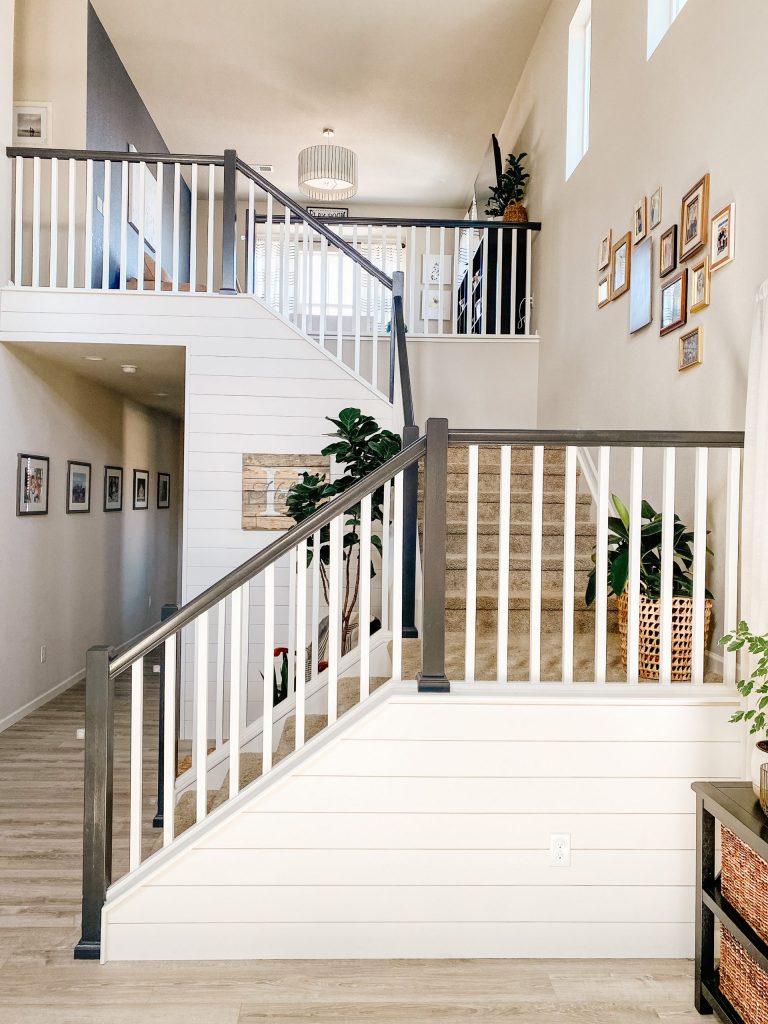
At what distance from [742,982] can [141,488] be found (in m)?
7.20

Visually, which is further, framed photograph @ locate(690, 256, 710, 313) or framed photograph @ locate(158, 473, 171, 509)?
framed photograph @ locate(158, 473, 171, 509)

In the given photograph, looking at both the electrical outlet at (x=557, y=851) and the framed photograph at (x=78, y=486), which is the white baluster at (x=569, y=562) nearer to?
the electrical outlet at (x=557, y=851)

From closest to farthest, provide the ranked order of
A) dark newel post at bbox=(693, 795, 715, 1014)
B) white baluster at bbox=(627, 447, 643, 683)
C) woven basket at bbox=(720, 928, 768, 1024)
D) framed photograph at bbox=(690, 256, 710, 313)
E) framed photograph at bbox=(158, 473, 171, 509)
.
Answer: woven basket at bbox=(720, 928, 768, 1024) → dark newel post at bbox=(693, 795, 715, 1014) → white baluster at bbox=(627, 447, 643, 683) → framed photograph at bbox=(690, 256, 710, 313) → framed photograph at bbox=(158, 473, 171, 509)

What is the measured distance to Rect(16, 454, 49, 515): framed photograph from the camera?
16.8 feet

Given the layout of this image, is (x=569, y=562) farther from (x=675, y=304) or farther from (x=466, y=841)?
(x=675, y=304)

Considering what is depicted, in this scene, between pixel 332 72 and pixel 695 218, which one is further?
pixel 332 72

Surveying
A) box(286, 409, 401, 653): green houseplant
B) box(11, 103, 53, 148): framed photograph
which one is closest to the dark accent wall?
box(11, 103, 53, 148): framed photograph

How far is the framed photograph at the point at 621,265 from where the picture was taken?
395 cm

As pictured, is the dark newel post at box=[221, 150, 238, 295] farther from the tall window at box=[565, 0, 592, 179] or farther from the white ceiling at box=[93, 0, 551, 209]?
the tall window at box=[565, 0, 592, 179]

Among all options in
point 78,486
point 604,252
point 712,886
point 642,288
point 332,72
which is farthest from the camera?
point 332,72

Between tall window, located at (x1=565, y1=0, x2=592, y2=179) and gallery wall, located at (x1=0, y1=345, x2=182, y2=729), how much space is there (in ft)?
12.8

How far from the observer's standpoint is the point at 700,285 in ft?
10.2

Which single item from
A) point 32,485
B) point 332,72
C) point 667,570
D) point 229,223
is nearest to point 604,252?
point 229,223

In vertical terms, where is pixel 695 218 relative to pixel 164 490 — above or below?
above
